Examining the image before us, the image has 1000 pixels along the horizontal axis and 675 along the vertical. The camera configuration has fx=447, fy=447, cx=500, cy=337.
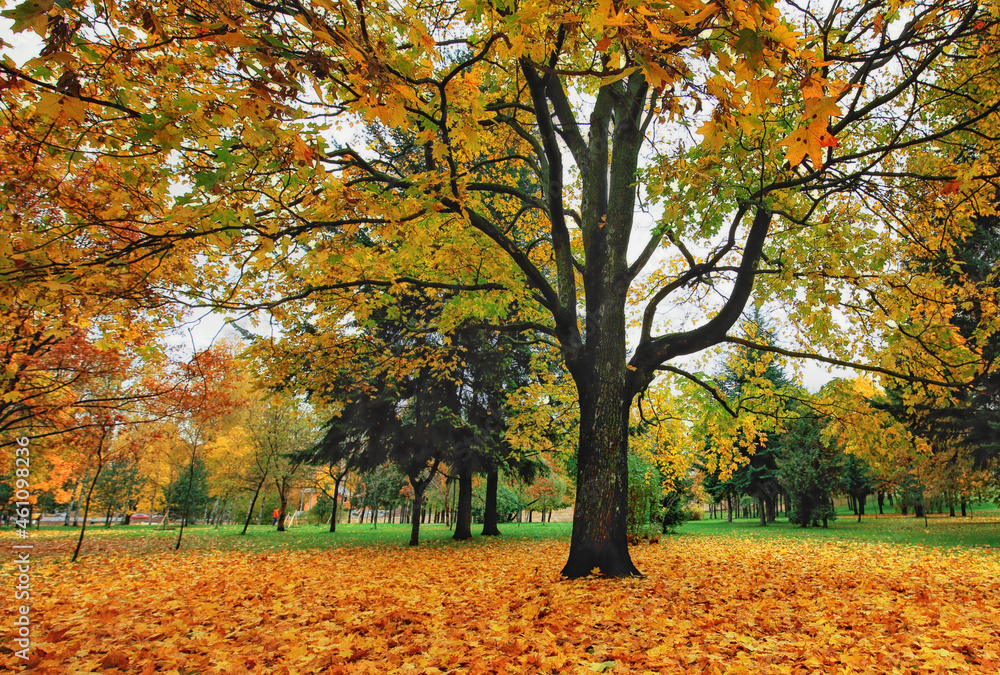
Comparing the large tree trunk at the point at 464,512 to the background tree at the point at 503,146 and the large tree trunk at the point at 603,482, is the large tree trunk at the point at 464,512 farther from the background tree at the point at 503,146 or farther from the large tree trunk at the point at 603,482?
the large tree trunk at the point at 603,482

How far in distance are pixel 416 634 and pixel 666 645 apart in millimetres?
1975

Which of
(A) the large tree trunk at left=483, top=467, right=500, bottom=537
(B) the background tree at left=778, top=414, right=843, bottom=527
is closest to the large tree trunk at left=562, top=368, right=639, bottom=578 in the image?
(A) the large tree trunk at left=483, top=467, right=500, bottom=537

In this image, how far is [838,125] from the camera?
191 inches

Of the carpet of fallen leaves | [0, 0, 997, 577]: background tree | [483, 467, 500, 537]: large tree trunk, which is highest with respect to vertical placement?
[0, 0, 997, 577]: background tree

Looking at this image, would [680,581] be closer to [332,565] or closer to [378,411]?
[332,565]

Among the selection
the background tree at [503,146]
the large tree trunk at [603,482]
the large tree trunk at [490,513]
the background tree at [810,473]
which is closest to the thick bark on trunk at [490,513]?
the large tree trunk at [490,513]

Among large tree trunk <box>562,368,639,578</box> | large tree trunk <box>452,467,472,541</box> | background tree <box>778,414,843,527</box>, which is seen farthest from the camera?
background tree <box>778,414,843,527</box>

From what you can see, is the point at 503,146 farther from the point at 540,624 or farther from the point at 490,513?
the point at 490,513

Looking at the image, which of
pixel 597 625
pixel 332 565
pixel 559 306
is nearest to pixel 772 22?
Answer: pixel 597 625

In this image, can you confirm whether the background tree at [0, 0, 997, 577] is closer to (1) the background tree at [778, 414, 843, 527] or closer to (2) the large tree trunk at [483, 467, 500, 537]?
(2) the large tree trunk at [483, 467, 500, 537]

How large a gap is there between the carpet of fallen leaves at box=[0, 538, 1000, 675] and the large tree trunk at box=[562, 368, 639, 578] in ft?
1.42

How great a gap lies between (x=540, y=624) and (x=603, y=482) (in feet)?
8.08

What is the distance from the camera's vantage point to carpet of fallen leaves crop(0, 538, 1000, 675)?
298 centimetres

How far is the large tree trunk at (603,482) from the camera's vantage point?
5910 millimetres
